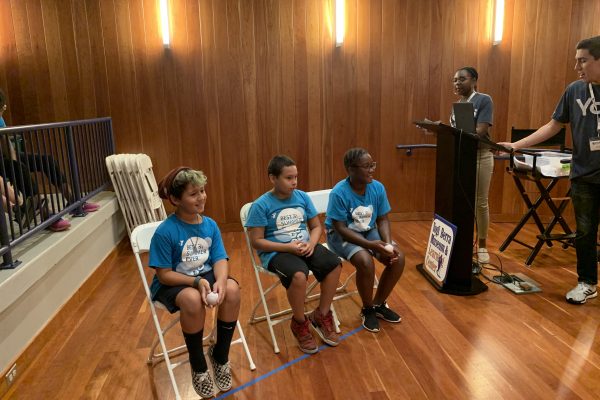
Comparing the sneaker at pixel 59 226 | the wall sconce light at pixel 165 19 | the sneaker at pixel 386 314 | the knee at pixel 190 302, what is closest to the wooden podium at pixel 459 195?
the sneaker at pixel 386 314

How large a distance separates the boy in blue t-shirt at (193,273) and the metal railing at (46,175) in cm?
93

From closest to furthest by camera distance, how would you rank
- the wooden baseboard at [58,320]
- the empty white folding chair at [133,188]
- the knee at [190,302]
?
the knee at [190,302] < the wooden baseboard at [58,320] < the empty white folding chair at [133,188]

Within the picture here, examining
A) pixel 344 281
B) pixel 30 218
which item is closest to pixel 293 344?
pixel 344 281

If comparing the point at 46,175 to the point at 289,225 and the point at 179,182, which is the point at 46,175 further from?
the point at 289,225

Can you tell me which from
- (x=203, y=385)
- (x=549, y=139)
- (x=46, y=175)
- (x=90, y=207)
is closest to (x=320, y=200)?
(x=203, y=385)

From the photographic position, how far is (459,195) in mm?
3115

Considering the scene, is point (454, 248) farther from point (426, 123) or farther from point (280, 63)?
point (280, 63)

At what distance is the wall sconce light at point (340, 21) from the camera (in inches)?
191

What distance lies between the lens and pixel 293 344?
2715 mm

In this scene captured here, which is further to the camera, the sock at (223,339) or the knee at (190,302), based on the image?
the sock at (223,339)

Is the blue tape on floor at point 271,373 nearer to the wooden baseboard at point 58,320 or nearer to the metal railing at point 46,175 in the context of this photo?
the wooden baseboard at point 58,320

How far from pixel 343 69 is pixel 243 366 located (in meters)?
3.51

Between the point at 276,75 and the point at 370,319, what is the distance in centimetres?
301

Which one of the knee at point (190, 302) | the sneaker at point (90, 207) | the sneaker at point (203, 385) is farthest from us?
the sneaker at point (90, 207)
